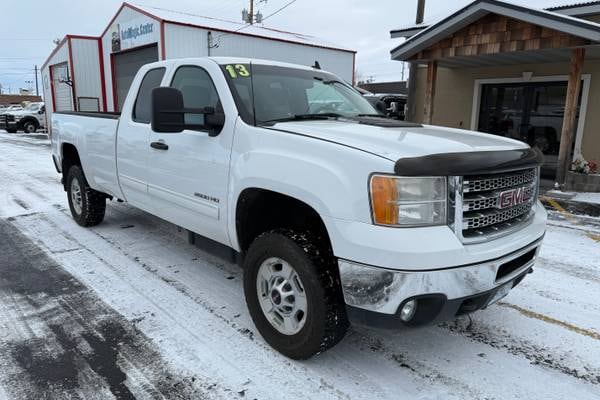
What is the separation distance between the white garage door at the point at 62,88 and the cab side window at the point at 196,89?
81.8 ft

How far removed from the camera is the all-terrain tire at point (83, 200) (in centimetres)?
584

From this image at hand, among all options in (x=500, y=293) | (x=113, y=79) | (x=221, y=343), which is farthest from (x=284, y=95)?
(x=113, y=79)

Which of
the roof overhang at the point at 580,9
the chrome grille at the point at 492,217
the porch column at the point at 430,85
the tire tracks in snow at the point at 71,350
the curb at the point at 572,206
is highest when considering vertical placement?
the roof overhang at the point at 580,9

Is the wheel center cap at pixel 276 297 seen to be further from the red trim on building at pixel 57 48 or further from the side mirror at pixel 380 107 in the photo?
the red trim on building at pixel 57 48

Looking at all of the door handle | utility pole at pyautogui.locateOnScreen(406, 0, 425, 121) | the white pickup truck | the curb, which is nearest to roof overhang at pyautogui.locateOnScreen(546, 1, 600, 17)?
utility pole at pyautogui.locateOnScreen(406, 0, 425, 121)

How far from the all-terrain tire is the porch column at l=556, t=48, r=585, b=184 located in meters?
8.57

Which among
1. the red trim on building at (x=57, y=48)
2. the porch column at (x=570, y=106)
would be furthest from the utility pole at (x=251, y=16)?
the porch column at (x=570, y=106)

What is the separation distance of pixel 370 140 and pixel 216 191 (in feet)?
4.26

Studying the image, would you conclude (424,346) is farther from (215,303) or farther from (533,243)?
(215,303)

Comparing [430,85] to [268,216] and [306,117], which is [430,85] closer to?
[306,117]

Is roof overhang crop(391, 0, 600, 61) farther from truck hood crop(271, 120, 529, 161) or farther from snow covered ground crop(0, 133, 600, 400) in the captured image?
truck hood crop(271, 120, 529, 161)

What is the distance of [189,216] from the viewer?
3.77 metres

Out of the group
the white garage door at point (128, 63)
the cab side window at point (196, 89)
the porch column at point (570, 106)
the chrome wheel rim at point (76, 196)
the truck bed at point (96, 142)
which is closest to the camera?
the cab side window at point (196, 89)

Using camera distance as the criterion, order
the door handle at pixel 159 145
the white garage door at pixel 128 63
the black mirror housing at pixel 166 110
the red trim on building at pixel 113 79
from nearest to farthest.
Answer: the black mirror housing at pixel 166 110, the door handle at pixel 159 145, the white garage door at pixel 128 63, the red trim on building at pixel 113 79
